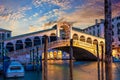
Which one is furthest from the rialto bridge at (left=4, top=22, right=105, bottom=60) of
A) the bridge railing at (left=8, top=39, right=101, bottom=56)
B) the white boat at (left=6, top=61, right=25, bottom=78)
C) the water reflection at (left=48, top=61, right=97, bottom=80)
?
the white boat at (left=6, top=61, right=25, bottom=78)

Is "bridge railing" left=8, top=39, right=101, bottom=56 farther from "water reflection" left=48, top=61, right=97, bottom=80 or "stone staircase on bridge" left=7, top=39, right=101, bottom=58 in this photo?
"water reflection" left=48, top=61, right=97, bottom=80

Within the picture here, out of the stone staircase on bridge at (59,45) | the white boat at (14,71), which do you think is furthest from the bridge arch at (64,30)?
the white boat at (14,71)

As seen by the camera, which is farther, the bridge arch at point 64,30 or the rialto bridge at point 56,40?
the bridge arch at point 64,30

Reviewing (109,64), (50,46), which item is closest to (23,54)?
(50,46)

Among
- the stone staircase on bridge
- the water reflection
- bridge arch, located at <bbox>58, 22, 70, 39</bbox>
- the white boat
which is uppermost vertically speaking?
bridge arch, located at <bbox>58, 22, 70, 39</bbox>

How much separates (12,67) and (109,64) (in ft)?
41.9

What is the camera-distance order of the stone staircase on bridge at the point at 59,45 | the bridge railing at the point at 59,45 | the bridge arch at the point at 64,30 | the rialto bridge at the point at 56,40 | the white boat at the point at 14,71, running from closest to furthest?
1. the white boat at the point at 14,71
2. the stone staircase on bridge at the point at 59,45
3. the bridge railing at the point at 59,45
4. the rialto bridge at the point at 56,40
5. the bridge arch at the point at 64,30

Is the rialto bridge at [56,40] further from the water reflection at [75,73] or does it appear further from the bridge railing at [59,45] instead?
the water reflection at [75,73]

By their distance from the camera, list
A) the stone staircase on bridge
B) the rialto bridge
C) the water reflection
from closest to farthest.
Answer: the water reflection < the stone staircase on bridge < the rialto bridge

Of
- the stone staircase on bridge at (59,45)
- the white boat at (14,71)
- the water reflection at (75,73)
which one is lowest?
the water reflection at (75,73)

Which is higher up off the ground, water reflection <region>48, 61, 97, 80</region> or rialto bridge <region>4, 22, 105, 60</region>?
rialto bridge <region>4, 22, 105, 60</region>

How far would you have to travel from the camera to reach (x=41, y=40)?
3041cm

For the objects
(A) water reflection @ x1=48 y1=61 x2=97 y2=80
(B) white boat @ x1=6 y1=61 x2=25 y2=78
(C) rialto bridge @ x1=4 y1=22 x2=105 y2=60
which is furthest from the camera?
(C) rialto bridge @ x1=4 y1=22 x2=105 y2=60

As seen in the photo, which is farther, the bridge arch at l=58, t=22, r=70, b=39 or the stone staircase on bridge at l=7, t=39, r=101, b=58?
the bridge arch at l=58, t=22, r=70, b=39
